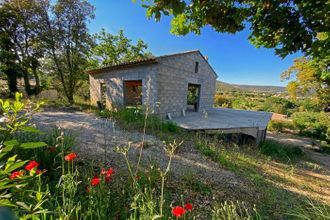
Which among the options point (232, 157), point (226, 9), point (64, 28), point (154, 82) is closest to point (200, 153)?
point (232, 157)

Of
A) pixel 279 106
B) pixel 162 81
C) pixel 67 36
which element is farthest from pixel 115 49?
pixel 279 106

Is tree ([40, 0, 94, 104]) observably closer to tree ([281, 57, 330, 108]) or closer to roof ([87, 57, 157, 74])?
roof ([87, 57, 157, 74])

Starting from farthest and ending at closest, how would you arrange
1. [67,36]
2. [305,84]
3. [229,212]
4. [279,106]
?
[279,106], [305,84], [67,36], [229,212]

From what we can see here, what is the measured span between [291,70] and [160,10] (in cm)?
2199

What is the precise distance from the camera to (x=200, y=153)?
176 inches

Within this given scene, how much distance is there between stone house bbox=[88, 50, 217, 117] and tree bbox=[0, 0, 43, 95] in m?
4.47

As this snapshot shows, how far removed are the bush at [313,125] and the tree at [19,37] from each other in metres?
22.4

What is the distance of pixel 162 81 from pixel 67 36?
8073mm

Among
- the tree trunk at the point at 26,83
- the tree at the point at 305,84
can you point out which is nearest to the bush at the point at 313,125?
the tree at the point at 305,84

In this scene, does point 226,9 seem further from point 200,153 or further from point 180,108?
point 180,108

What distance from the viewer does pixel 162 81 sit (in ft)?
26.0

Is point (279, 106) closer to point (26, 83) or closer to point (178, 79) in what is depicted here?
point (178, 79)

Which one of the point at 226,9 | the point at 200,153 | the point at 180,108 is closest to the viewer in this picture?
the point at 226,9

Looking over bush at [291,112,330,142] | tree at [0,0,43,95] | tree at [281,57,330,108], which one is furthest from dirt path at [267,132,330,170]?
tree at [0,0,43,95]
